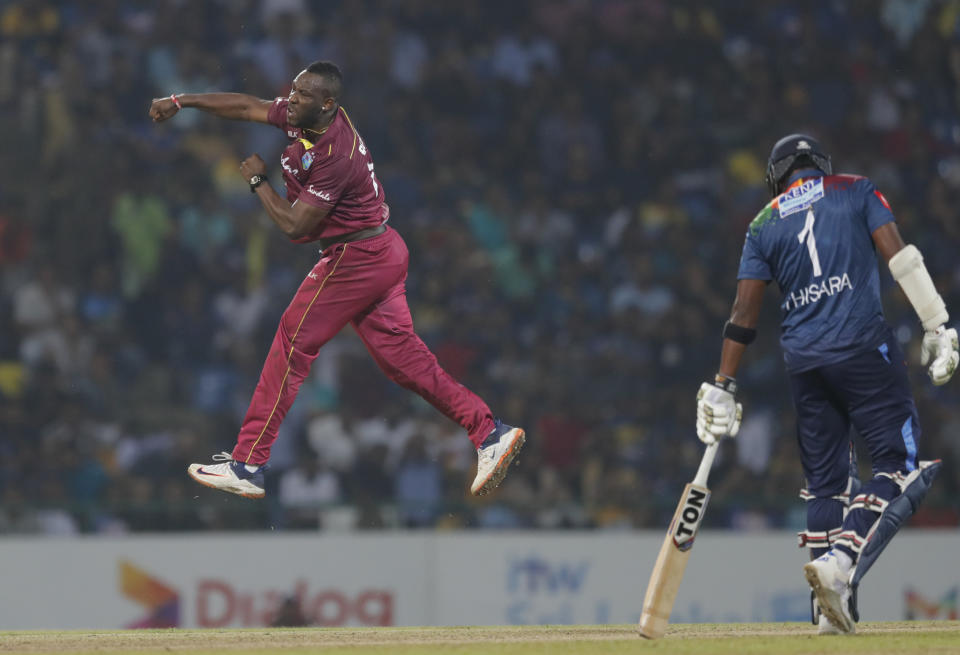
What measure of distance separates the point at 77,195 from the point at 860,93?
9391 millimetres

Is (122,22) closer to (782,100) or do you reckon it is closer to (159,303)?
(159,303)

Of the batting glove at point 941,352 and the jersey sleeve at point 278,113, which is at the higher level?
the jersey sleeve at point 278,113

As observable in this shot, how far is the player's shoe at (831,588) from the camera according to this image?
6.34 metres

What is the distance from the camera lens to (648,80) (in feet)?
55.7

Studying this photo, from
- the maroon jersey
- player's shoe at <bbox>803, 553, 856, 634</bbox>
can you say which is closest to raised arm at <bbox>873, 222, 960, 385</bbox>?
player's shoe at <bbox>803, 553, 856, 634</bbox>

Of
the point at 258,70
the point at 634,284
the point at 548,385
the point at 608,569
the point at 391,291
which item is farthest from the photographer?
the point at 258,70

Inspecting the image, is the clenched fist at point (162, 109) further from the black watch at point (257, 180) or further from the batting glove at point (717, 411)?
the batting glove at point (717, 411)

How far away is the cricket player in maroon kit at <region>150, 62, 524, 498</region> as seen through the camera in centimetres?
732

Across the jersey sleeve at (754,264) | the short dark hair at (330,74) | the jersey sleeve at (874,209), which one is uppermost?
Result: the short dark hair at (330,74)

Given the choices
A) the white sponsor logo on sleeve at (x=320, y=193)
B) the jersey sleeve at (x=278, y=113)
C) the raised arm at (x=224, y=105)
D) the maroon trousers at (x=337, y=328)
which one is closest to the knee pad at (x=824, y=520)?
the maroon trousers at (x=337, y=328)

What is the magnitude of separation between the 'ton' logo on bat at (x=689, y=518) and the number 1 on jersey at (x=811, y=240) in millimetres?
1209

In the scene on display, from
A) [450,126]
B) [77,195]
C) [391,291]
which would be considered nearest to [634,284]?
[450,126]

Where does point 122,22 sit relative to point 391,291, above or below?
above

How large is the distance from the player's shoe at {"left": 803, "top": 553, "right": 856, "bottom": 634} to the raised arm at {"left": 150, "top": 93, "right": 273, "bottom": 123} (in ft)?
12.6
